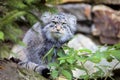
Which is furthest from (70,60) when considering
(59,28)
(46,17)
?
(46,17)

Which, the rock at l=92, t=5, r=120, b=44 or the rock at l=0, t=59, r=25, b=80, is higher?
the rock at l=0, t=59, r=25, b=80

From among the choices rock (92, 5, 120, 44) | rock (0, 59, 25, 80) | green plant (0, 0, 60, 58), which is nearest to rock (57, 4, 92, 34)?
rock (92, 5, 120, 44)

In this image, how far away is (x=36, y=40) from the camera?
4398 millimetres

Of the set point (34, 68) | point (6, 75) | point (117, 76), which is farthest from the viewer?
point (117, 76)

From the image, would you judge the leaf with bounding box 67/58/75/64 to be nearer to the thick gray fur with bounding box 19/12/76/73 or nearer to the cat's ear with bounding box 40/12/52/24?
the thick gray fur with bounding box 19/12/76/73

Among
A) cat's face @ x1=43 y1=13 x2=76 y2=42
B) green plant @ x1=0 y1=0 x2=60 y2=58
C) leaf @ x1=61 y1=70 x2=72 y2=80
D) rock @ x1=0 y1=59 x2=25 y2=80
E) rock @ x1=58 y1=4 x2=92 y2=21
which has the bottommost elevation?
rock @ x1=58 y1=4 x2=92 y2=21

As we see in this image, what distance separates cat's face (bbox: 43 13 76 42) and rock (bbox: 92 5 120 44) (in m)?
3.84

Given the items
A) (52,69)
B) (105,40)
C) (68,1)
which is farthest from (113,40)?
(52,69)

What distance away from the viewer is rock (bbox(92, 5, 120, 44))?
798 cm

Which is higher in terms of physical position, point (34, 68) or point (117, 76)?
point (34, 68)

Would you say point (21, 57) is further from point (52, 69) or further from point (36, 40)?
point (52, 69)

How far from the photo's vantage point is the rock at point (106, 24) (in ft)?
26.2

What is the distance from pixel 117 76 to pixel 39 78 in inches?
52.8

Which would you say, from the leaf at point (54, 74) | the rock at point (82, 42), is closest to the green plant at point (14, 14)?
the leaf at point (54, 74)
